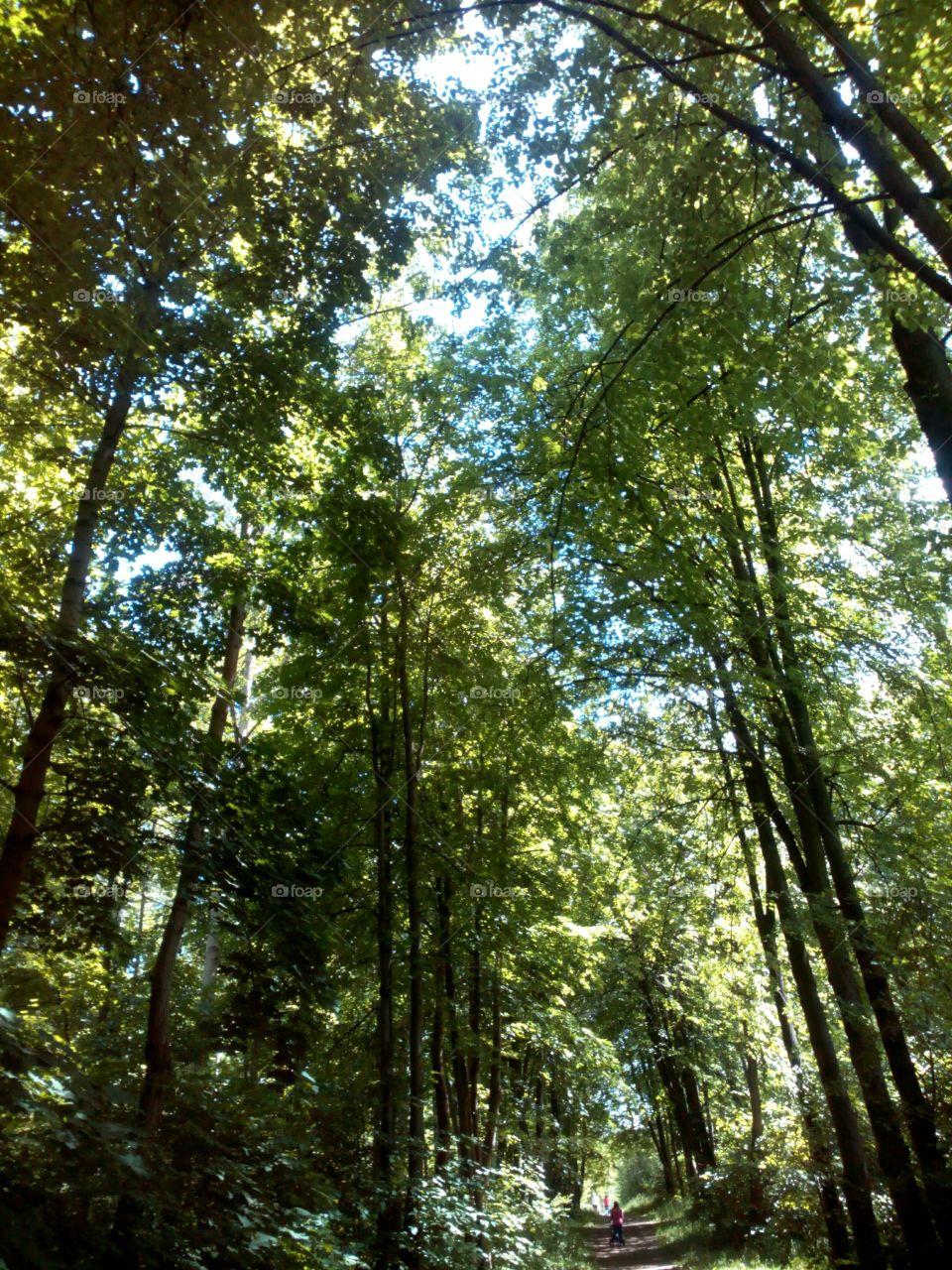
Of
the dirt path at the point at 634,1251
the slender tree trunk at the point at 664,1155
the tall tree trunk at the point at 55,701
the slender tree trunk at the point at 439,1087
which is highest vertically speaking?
the tall tree trunk at the point at 55,701

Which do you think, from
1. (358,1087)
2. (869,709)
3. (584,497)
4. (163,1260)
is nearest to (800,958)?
(869,709)

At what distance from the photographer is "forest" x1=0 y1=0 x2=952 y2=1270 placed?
3.96 m

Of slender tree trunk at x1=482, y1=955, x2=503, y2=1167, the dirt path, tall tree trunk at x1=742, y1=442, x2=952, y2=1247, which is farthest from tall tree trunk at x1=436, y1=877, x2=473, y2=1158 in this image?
the dirt path

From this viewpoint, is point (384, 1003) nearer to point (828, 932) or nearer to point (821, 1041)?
point (828, 932)

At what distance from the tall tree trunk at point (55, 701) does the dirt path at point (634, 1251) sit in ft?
57.5

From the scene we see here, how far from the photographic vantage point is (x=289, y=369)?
17.9 feet

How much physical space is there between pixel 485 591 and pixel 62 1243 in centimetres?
641

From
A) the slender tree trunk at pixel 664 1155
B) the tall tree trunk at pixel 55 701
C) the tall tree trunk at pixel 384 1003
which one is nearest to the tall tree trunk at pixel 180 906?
the tall tree trunk at pixel 55 701

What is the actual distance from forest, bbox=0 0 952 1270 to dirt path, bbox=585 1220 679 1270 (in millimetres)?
7105

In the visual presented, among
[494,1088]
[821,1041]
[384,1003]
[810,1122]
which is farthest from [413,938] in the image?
[810,1122]

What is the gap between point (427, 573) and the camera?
8.84 metres

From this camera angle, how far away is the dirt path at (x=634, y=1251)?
17883mm

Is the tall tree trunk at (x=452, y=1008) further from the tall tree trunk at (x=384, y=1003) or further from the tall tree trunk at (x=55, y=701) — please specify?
the tall tree trunk at (x=55, y=701)

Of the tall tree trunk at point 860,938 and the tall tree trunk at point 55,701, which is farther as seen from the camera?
the tall tree trunk at point 860,938
